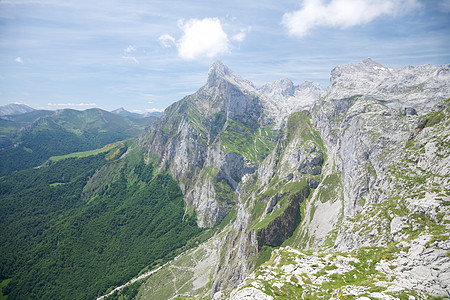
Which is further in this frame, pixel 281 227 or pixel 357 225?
pixel 281 227

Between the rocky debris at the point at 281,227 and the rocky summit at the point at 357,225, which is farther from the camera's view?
the rocky debris at the point at 281,227

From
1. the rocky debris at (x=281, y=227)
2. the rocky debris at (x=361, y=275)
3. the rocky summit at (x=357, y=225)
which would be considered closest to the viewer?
the rocky debris at (x=361, y=275)

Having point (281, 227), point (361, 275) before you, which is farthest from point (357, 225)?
point (281, 227)

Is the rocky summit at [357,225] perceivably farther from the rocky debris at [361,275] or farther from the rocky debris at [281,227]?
the rocky debris at [281,227]

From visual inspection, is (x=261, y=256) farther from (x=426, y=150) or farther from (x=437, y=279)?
(x=437, y=279)

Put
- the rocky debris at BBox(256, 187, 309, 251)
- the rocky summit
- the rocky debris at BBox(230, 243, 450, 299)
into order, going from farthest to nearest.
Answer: the rocky debris at BBox(256, 187, 309, 251)
the rocky summit
the rocky debris at BBox(230, 243, 450, 299)

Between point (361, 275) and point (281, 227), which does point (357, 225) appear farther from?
point (281, 227)

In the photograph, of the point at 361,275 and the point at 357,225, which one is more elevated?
the point at 361,275

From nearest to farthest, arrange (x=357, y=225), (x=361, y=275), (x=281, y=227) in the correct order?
(x=361, y=275)
(x=357, y=225)
(x=281, y=227)

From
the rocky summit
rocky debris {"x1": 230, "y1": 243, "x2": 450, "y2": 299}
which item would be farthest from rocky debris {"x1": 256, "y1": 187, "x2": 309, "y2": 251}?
rocky debris {"x1": 230, "y1": 243, "x2": 450, "y2": 299}

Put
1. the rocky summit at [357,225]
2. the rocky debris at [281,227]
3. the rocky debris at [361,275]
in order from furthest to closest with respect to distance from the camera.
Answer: the rocky debris at [281,227] → the rocky summit at [357,225] → the rocky debris at [361,275]

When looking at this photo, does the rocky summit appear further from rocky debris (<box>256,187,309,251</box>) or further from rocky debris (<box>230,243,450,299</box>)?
rocky debris (<box>256,187,309,251</box>)

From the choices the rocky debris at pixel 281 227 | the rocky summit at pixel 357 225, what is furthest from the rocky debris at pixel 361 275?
the rocky debris at pixel 281 227
